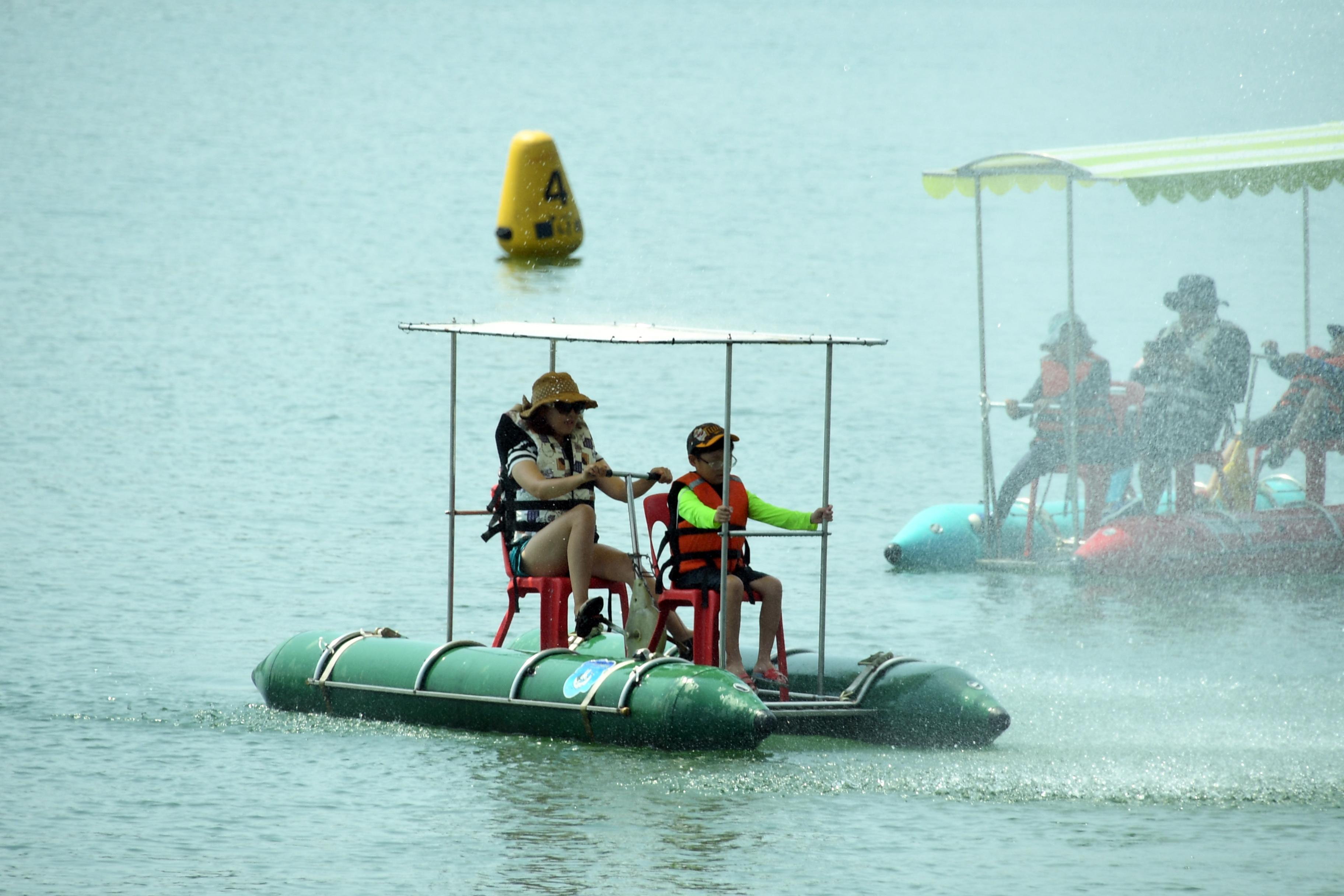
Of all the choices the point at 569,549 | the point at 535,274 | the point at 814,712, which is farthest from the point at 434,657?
the point at 535,274

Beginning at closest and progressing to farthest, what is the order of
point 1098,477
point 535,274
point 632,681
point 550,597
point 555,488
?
point 632,681 → point 555,488 → point 550,597 → point 1098,477 → point 535,274

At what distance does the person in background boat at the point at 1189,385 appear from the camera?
14898mm

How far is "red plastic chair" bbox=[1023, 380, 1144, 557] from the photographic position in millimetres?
15312

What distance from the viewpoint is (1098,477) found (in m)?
15.3

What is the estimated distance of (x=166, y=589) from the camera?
1459 centimetres

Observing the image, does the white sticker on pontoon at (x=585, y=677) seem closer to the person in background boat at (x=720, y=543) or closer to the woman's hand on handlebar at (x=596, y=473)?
the person in background boat at (x=720, y=543)

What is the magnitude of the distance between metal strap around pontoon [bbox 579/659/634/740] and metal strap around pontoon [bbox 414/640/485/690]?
83 cm

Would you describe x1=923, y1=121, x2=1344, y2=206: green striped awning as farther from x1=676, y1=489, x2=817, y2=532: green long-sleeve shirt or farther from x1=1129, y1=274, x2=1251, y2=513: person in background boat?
x1=676, y1=489, x2=817, y2=532: green long-sleeve shirt

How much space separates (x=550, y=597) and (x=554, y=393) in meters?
0.96

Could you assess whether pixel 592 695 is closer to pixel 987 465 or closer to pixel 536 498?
pixel 536 498

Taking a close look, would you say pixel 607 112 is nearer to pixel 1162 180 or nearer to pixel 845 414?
pixel 845 414

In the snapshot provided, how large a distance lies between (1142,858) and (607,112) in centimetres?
5651

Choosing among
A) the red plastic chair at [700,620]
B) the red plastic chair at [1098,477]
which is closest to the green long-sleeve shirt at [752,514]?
the red plastic chair at [700,620]

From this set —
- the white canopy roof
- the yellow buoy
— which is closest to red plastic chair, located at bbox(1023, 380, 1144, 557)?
the white canopy roof
